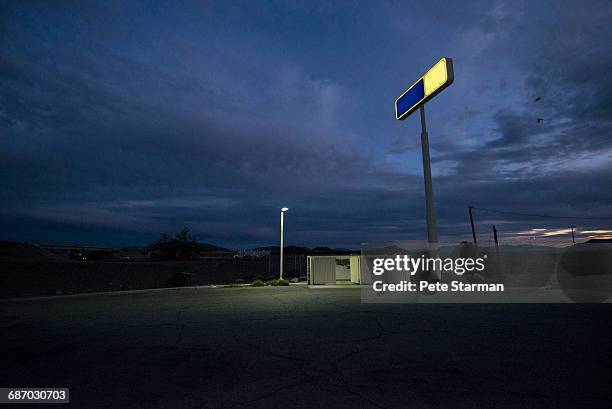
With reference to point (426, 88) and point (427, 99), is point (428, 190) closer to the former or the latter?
point (427, 99)

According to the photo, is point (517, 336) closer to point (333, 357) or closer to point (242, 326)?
point (333, 357)

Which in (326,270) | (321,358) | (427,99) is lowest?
(321,358)

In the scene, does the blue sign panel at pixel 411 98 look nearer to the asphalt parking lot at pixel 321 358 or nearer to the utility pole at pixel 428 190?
the utility pole at pixel 428 190

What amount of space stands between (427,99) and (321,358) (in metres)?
13.1

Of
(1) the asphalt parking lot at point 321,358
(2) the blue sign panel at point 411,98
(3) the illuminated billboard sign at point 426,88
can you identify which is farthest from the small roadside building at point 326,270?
(1) the asphalt parking lot at point 321,358

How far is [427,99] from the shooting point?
1545 cm

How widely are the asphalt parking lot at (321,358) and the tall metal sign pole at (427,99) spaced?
565cm

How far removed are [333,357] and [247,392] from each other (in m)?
1.88

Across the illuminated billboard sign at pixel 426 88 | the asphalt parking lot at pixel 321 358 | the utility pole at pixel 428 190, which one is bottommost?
the asphalt parking lot at pixel 321 358

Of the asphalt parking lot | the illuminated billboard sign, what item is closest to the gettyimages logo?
the asphalt parking lot

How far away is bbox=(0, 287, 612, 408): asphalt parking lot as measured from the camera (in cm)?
423

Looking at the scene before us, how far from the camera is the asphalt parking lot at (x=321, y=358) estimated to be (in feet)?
13.9

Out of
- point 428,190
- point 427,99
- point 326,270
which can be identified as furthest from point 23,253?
point 427,99

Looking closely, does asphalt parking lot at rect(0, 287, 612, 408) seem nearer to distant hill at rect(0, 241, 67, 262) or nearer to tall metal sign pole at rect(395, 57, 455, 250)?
tall metal sign pole at rect(395, 57, 455, 250)
